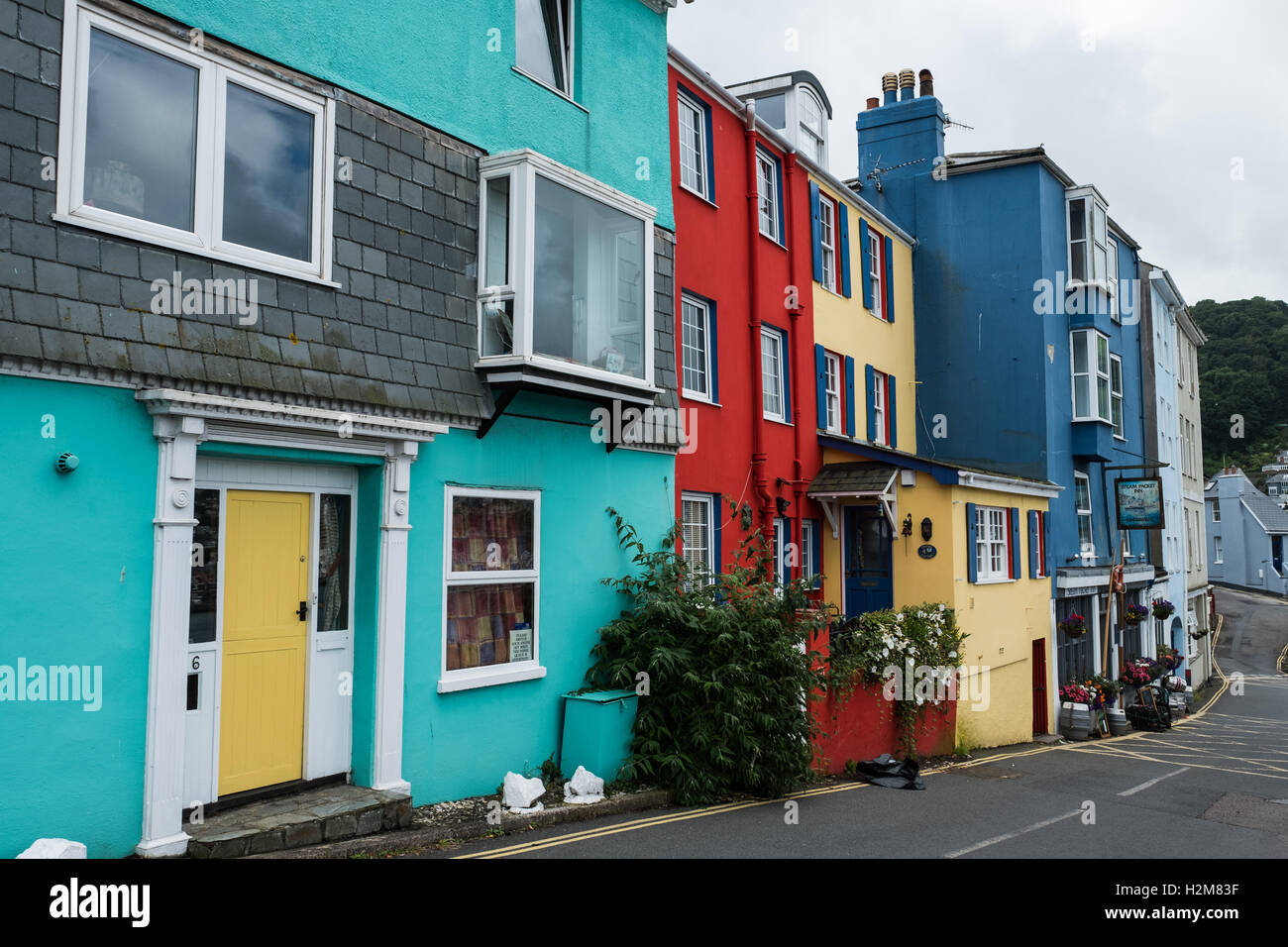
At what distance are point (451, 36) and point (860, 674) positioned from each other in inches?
377

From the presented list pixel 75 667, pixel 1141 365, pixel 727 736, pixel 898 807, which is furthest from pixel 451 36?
pixel 1141 365

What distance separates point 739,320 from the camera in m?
15.0

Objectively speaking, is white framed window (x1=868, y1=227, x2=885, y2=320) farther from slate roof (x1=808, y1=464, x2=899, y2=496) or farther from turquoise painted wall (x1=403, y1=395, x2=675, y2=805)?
turquoise painted wall (x1=403, y1=395, x2=675, y2=805)

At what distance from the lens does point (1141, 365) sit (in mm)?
29312

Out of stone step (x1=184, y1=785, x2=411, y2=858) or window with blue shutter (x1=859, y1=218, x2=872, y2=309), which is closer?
stone step (x1=184, y1=785, x2=411, y2=858)

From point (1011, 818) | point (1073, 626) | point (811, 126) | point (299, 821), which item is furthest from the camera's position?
point (1073, 626)

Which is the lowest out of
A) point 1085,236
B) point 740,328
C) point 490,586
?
point 490,586

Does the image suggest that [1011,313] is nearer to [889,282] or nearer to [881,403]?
[889,282]

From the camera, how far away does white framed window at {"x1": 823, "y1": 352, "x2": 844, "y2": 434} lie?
59.9 ft

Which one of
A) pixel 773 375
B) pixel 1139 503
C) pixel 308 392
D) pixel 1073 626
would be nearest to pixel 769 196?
pixel 773 375

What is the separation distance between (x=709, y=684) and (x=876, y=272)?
46.1ft

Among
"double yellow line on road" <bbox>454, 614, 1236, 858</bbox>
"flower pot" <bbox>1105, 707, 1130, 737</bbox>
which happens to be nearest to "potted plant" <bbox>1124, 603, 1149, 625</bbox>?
"flower pot" <bbox>1105, 707, 1130, 737</bbox>

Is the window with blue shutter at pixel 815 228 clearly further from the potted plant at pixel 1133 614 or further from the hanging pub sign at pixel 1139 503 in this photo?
the potted plant at pixel 1133 614

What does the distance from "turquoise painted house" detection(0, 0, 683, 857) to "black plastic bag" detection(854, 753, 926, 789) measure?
444 centimetres
